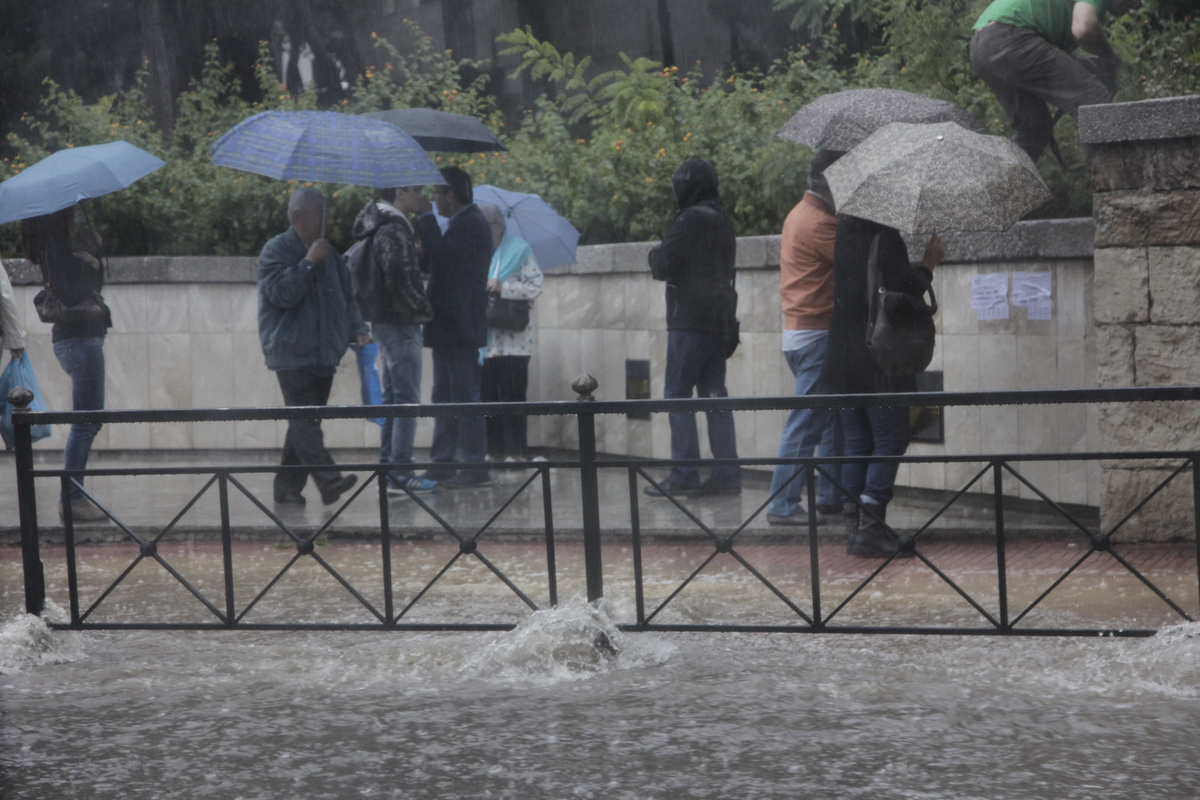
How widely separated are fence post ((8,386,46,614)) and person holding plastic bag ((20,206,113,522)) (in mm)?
2649

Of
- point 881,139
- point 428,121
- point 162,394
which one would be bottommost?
point 162,394

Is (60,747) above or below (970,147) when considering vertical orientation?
below

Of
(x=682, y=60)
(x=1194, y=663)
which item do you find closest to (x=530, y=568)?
(x=1194, y=663)

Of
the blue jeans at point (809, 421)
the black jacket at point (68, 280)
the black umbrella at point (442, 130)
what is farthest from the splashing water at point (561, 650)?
the black umbrella at point (442, 130)

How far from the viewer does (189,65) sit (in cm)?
2156

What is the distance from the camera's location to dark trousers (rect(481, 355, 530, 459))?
10.3 meters

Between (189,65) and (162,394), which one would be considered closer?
(162,394)

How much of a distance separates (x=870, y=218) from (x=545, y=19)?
713 inches

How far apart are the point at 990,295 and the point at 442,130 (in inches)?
149

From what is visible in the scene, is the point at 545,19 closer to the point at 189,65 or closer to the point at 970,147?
the point at 189,65

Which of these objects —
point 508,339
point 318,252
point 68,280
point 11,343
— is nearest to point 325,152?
point 318,252

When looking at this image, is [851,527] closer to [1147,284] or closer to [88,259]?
[1147,284]

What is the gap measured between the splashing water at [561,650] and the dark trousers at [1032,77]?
4522 mm

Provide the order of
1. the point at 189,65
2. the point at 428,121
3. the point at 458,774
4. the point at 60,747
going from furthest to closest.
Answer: the point at 189,65, the point at 428,121, the point at 60,747, the point at 458,774
